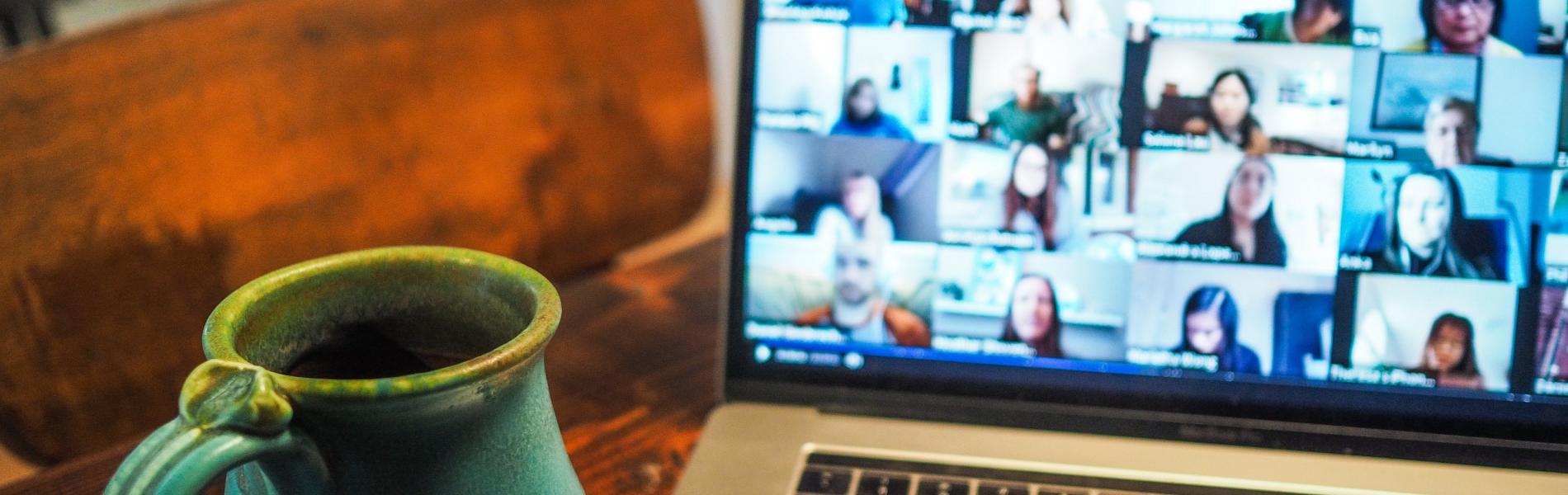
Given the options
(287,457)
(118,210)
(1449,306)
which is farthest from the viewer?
(118,210)

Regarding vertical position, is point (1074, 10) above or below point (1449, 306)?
above

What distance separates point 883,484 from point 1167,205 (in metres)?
0.17

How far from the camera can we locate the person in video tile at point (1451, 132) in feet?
1.38

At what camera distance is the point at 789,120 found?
1.53 feet

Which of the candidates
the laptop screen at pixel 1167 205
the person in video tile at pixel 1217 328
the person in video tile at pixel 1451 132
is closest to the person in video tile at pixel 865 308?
the laptop screen at pixel 1167 205

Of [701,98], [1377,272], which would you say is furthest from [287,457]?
[701,98]

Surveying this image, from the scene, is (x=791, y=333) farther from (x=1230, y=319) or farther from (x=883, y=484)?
(x=1230, y=319)

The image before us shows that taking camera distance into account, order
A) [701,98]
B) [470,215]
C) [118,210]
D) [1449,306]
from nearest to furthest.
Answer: [1449,306], [118,210], [470,215], [701,98]

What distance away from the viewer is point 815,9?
0.46 m

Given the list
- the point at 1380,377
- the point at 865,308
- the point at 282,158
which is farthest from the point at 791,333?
the point at 282,158

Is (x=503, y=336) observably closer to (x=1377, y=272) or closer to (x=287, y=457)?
(x=287, y=457)

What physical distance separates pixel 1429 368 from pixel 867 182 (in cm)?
24

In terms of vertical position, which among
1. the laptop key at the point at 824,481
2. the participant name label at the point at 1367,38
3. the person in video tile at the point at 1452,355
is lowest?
the laptop key at the point at 824,481

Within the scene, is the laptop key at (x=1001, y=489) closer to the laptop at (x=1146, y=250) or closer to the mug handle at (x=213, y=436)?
the laptop at (x=1146, y=250)
